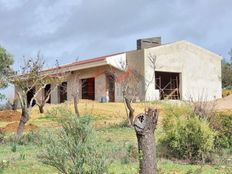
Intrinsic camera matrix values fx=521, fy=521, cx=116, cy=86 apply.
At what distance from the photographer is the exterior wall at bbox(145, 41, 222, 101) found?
37531 millimetres

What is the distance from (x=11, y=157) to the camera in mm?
11445

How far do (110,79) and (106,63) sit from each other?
2353 millimetres

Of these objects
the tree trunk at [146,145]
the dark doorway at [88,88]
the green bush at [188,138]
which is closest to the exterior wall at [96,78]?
the dark doorway at [88,88]

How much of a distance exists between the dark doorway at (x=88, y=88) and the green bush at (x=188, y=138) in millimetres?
28590

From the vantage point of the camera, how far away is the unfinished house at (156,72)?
36469 mm

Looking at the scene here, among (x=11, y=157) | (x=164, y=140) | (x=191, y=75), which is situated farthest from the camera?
(x=191, y=75)

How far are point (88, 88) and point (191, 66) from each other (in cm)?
838

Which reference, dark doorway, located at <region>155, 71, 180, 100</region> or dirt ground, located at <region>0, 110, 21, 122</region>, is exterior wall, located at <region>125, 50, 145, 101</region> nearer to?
dark doorway, located at <region>155, 71, 180, 100</region>

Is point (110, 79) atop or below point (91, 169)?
atop

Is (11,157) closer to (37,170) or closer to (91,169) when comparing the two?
(37,170)

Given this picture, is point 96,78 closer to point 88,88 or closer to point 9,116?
point 88,88

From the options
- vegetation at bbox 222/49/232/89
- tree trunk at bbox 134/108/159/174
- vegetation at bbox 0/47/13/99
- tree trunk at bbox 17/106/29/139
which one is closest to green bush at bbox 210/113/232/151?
tree trunk at bbox 134/108/159/174

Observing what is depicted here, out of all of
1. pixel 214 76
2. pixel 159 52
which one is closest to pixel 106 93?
pixel 159 52

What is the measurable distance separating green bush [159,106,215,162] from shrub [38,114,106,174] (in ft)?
16.9
